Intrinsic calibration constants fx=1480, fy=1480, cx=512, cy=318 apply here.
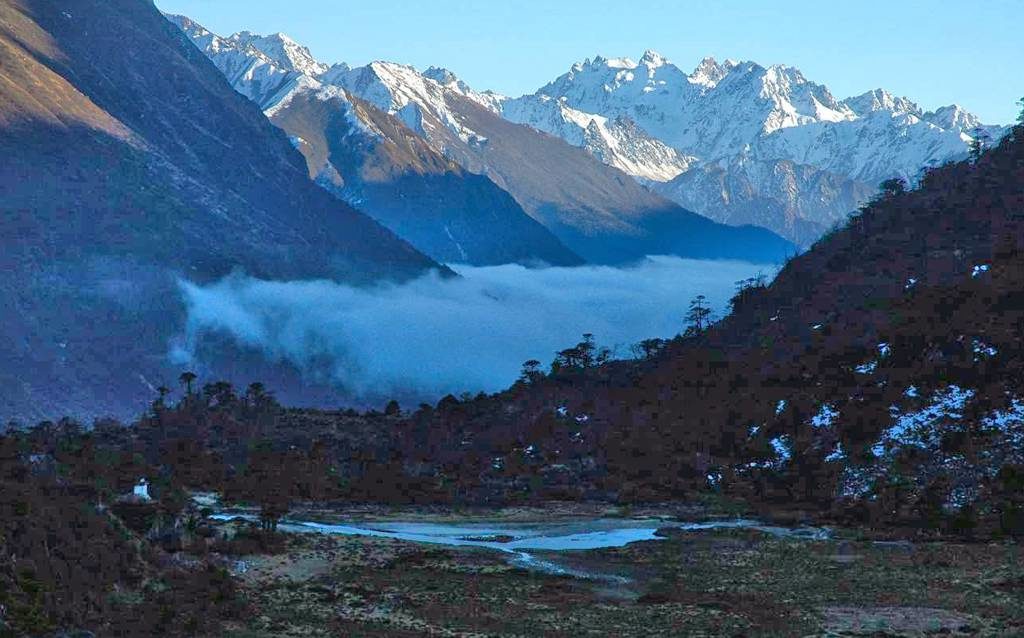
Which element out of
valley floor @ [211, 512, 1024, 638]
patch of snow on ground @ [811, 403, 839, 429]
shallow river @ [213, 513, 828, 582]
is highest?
patch of snow on ground @ [811, 403, 839, 429]

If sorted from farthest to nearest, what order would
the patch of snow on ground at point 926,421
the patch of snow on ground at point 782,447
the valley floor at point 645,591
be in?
1. the patch of snow on ground at point 782,447
2. the patch of snow on ground at point 926,421
3. the valley floor at point 645,591

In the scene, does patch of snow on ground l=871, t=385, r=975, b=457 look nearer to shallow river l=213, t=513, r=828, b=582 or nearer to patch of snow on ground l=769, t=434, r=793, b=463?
patch of snow on ground l=769, t=434, r=793, b=463

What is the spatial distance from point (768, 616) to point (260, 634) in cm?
2697

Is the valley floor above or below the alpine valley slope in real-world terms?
below

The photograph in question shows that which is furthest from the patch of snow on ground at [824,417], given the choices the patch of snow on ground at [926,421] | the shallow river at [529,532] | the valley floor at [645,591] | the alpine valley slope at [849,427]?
the valley floor at [645,591]

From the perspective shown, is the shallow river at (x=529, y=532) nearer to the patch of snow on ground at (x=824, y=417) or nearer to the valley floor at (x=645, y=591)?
the valley floor at (x=645, y=591)

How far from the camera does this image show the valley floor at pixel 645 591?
250 ft

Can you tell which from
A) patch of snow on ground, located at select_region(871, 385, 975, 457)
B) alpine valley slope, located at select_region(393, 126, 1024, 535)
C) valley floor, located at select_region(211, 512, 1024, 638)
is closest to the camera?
valley floor, located at select_region(211, 512, 1024, 638)

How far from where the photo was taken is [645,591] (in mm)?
89438

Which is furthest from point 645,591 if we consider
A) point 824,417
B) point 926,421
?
point 824,417

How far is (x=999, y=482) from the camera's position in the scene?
13225 cm

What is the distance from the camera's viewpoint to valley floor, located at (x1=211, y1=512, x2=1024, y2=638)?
7606 cm

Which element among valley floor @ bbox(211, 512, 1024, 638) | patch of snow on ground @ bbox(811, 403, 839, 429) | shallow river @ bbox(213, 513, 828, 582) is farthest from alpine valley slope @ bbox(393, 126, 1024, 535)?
valley floor @ bbox(211, 512, 1024, 638)

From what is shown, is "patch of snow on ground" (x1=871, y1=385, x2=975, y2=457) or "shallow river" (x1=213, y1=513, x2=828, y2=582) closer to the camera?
"shallow river" (x1=213, y1=513, x2=828, y2=582)
